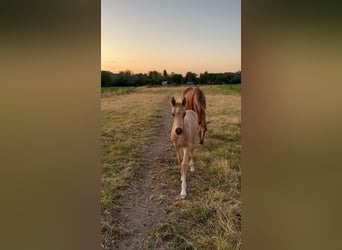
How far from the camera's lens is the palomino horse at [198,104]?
1.11 m

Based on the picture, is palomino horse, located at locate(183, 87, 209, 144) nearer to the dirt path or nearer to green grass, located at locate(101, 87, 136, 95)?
the dirt path

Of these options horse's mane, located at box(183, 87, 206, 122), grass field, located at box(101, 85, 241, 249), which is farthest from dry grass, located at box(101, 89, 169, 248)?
horse's mane, located at box(183, 87, 206, 122)

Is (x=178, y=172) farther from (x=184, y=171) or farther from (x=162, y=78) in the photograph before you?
(x=162, y=78)

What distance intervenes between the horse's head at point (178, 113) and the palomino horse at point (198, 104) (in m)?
0.02

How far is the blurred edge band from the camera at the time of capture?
3.28ft

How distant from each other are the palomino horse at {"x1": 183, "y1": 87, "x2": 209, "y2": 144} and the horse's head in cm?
2

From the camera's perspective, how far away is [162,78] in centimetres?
114

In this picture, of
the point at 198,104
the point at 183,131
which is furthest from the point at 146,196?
the point at 198,104

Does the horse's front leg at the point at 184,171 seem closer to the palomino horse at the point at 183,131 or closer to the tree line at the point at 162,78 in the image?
the palomino horse at the point at 183,131

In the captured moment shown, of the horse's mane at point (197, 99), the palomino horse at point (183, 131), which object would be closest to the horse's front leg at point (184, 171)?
the palomino horse at point (183, 131)
